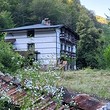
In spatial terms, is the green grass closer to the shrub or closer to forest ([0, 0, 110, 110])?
forest ([0, 0, 110, 110])

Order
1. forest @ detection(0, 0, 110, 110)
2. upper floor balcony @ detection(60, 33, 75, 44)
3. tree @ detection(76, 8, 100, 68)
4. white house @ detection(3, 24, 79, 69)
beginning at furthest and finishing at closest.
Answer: tree @ detection(76, 8, 100, 68)
upper floor balcony @ detection(60, 33, 75, 44)
white house @ detection(3, 24, 79, 69)
forest @ detection(0, 0, 110, 110)

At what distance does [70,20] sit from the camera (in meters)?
65.0

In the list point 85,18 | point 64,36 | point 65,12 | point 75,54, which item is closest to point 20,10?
point 65,12

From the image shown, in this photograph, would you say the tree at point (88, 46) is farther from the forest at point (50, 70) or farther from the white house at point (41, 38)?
the white house at point (41, 38)

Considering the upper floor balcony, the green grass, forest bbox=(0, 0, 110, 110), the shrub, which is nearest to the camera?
forest bbox=(0, 0, 110, 110)

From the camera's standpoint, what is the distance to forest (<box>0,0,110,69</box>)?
151ft

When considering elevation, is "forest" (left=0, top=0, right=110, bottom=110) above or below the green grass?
above

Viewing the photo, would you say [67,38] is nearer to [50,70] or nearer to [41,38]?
[41,38]

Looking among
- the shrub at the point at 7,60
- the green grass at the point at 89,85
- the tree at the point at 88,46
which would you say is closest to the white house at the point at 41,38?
the tree at the point at 88,46

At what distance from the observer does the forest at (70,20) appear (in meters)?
46.0

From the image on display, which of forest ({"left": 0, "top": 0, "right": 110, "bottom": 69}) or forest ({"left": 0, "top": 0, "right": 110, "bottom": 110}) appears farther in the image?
forest ({"left": 0, "top": 0, "right": 110, "bottom": 69})

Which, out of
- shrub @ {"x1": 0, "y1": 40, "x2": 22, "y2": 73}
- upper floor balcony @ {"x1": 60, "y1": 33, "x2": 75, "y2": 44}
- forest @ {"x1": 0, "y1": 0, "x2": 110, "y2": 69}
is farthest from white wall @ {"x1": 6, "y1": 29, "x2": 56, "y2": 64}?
shrub @ {"x1": 0, "y1": 40, "x2": 22, "y2": 73}

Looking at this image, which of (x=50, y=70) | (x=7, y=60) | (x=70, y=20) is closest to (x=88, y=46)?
(x=70, y=20)

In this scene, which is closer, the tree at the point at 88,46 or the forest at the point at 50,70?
the forest at the point at 50,70
